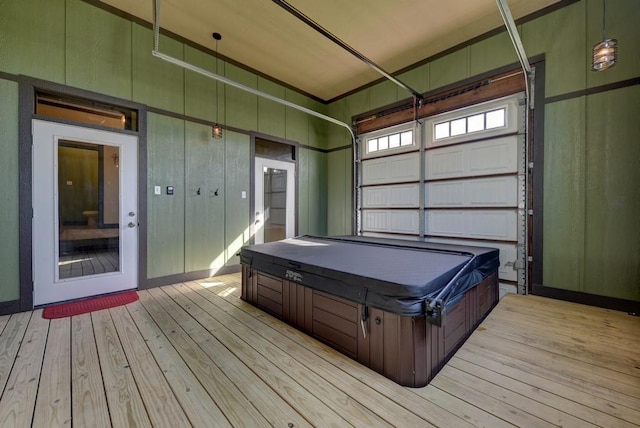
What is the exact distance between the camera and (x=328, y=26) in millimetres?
3818

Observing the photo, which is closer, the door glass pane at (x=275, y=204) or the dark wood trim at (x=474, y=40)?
the dark wood trim at (x=474, y=40)

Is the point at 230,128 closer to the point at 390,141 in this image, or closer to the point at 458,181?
the point at 390,141

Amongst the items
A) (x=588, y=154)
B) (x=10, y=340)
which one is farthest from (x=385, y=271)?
(x=10, y=340)

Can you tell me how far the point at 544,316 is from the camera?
2.84 meters

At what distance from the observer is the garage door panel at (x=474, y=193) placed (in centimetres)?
371

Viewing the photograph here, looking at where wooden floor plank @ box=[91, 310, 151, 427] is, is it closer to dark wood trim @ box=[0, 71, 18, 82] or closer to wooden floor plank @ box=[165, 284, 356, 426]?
wooden floor plank @ box=[165, 284, 356, 426]

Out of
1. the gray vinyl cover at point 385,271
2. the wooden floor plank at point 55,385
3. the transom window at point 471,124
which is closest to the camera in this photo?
the wooden floor plank at point 55,385

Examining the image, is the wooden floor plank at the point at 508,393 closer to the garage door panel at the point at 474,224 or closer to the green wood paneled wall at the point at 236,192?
the garage door panel at the point at 474,224

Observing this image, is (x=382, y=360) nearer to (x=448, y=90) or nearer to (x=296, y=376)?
(x=296, y=376)

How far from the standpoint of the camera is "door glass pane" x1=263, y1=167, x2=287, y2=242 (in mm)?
5332

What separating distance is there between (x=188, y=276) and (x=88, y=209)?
5.14ft

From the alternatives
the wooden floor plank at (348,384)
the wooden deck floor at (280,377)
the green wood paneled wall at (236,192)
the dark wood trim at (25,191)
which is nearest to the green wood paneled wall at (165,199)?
the green wood paneled wall at (236,192)

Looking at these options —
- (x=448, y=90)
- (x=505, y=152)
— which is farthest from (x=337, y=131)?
(x=505, y=152)

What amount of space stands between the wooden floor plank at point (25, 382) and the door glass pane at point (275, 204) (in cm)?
336
